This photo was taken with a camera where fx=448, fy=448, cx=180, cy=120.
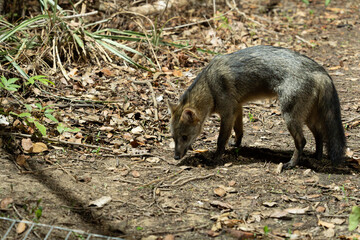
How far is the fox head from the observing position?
6203 millimetres

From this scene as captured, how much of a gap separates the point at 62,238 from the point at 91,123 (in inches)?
114

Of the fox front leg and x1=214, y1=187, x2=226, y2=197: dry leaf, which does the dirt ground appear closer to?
x1=214, y1=187, x2=226, y2=197: dry leaf

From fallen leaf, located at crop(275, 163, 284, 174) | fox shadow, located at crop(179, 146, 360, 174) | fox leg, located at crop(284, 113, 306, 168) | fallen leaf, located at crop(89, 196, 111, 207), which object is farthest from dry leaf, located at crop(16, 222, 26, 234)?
fox leg, located at crop(284, 113, 306, 168)

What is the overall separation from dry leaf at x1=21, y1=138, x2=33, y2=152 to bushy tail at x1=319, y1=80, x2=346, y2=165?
384 cm

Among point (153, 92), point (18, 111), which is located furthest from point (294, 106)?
point (18, 111)

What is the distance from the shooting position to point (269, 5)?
42.9 feet

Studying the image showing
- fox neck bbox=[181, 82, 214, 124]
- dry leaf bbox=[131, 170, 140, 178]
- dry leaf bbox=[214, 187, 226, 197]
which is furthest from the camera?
fox neck bbox=[181, 82, 214, 124]

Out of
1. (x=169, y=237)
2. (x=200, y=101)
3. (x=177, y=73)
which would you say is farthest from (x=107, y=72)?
(x=169, y=237)

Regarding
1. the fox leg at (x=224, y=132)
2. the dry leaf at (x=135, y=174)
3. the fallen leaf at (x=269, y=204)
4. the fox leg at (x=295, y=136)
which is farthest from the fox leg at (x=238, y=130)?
the fallen leaf at (x=269, y=204)

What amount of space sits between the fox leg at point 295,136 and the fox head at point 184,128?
4.16 ft

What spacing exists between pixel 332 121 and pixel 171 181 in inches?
90.0

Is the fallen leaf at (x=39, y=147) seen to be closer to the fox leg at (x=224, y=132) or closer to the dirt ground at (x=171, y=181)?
the dirt ground at (x=171, y=181)

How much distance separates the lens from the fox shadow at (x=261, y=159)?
598cm

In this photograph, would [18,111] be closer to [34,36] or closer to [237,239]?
[34,36]
